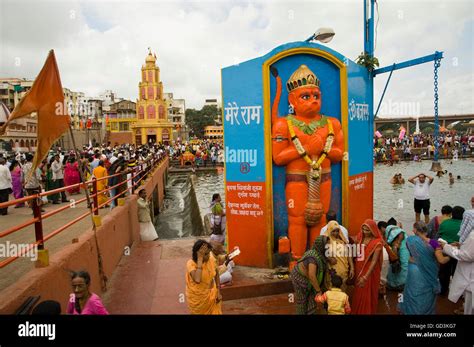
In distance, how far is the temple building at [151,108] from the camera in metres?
54.6

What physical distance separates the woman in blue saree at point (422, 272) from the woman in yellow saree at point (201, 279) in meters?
2.42

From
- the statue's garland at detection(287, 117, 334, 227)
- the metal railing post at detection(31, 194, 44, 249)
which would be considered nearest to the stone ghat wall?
the metal railing post at detection(31, 194, 44, 249)

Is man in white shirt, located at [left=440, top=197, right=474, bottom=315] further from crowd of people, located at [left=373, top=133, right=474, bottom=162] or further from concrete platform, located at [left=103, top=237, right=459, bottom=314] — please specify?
crowd of people, located at [left=373, top=133, right=474, bottom=162]

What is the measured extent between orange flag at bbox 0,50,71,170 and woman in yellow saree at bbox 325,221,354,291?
361 centimetres

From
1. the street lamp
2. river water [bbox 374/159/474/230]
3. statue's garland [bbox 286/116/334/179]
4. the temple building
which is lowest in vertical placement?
river water [bbox 374/159/474/230]

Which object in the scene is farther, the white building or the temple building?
the white building

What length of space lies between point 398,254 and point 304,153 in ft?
6.93

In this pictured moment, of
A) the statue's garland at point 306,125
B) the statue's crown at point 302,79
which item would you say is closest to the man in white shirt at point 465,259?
the statue's garland at point 306,125

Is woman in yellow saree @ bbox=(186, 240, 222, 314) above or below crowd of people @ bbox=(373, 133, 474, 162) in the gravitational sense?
below

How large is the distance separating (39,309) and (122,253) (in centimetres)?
497

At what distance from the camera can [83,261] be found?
5.08 meters

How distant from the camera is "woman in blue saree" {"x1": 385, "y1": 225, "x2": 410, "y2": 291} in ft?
17.7
